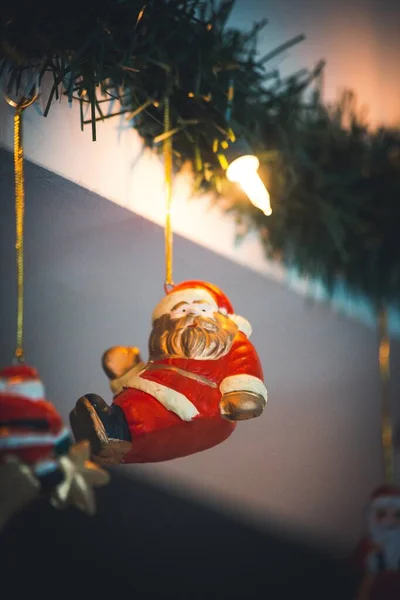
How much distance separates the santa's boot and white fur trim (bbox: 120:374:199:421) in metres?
0.03

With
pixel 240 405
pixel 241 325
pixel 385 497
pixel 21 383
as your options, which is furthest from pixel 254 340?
pixel 385 497

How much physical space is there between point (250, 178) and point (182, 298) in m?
0.14

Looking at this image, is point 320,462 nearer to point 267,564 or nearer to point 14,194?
point 267,564

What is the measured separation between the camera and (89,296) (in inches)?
25.1

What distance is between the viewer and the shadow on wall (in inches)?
24.8

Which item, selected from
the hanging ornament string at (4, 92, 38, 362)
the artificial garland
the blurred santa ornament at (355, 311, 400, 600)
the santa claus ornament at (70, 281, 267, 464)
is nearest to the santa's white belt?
the santa claus ornament at (70, 281, 267, 464)

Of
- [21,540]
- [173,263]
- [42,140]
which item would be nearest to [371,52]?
[173,263]

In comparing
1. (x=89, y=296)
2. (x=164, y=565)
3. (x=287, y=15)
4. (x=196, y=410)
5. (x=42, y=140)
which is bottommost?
(x=164, y=565)

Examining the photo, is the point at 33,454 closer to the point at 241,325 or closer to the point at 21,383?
the point at 21,383

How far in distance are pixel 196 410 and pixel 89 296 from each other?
0.17 metres

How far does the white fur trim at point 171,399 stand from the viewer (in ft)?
1.74

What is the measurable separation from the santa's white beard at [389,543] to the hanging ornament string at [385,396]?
0.13 m

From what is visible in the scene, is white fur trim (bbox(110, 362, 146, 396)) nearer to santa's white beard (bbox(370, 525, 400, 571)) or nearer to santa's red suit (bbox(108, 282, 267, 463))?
santa's red suit (bbox(108, 282, 267, 463))

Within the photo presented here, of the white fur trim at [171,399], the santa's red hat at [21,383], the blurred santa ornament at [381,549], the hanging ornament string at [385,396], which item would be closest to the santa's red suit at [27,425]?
the santa's red hat at [21,383]
